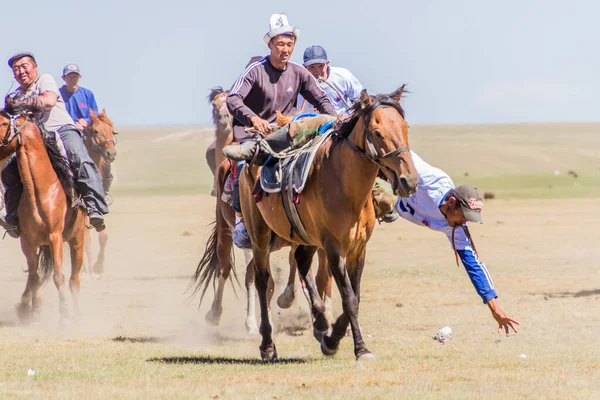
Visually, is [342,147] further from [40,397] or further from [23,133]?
[23,133]

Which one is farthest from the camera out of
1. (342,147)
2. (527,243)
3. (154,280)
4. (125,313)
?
(527,243)

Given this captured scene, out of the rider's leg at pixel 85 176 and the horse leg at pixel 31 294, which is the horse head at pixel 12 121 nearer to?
the rider's leg at pixel 85 176

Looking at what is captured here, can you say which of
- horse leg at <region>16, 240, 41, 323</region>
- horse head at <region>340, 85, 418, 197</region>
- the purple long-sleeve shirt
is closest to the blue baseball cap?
the purple long-sleeve shirt

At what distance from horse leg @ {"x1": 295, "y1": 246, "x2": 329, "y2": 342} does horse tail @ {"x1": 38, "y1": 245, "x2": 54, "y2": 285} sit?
156 inches

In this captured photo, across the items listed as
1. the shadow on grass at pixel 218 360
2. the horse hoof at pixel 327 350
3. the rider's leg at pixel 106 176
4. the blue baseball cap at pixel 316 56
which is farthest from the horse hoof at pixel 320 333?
the rider's leg at pixel 106 176

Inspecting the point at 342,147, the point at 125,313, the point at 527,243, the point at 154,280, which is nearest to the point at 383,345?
the point at 342,147

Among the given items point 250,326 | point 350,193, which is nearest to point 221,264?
point 250,326

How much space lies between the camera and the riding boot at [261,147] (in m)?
10.1

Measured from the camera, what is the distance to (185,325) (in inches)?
516

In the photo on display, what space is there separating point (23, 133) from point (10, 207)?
91 cm

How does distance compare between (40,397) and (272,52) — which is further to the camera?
(272,52)

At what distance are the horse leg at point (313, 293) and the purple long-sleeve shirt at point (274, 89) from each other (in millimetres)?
1330

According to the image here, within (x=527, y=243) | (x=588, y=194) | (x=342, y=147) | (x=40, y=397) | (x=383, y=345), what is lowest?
(x=588, y=194)

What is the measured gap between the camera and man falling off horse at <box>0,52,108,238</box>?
12656 mm
